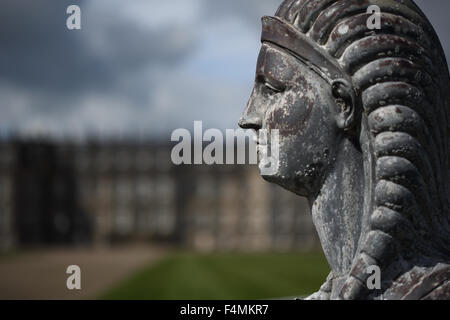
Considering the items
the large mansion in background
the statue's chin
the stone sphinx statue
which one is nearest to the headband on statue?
the stone sphinx statue

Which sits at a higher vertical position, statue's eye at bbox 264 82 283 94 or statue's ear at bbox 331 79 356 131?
statue's eye at bbox 264 82 283 94

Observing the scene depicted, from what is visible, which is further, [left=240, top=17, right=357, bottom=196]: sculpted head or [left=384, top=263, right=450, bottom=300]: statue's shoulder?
[left=240, top=17, right=357, bottom=196]: sculpted head

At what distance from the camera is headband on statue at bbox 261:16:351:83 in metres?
2.25

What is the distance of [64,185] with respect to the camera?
217ft

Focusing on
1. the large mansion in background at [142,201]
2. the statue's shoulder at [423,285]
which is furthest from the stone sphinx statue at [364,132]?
the large mansion in background at [142,201]

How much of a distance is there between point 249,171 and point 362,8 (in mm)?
62569

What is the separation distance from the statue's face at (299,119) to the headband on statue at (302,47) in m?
Answer: 0.03

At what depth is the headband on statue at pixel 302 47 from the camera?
225cm

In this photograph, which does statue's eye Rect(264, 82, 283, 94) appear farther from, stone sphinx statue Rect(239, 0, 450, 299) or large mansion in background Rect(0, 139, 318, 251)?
Result: large mansion in background Rect(0, 139, 318, 251)

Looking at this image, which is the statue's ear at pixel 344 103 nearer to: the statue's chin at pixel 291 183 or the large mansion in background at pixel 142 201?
the statue's chin at pixel 291 183

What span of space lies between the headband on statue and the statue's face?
0.10 feet

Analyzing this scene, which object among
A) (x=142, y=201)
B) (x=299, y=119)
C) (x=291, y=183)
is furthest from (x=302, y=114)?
(x=142, y=201)

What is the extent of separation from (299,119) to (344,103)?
0.60 feet

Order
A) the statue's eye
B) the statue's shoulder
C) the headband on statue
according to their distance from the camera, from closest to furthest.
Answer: the statue's shoulder → the headband on statue → the statue's eye
